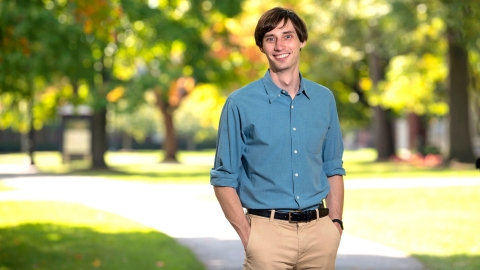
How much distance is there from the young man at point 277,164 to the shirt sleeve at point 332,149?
0.12m

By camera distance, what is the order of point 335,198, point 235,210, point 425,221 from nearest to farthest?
point 235,210
point 335,198
point 425,221

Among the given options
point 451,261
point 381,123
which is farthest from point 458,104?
point 451,261

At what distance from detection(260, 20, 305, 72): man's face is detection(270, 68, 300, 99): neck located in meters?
0.03

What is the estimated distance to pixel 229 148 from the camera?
13.8ft

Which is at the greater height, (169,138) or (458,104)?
(458,104)

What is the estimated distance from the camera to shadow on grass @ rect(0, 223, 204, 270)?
10227 mm

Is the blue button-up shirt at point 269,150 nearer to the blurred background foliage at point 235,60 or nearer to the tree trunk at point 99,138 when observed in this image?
the blurred background foliage at point 235,60

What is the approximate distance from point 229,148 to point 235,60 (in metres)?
37.3

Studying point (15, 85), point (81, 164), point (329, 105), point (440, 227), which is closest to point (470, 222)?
point (440, 227)

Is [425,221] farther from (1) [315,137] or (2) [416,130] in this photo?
(2) [416,130]

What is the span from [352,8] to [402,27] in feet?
23.9

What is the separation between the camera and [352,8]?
38531 millimetres

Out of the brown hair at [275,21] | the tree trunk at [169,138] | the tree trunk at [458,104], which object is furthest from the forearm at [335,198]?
the tree trunk at [169,138]

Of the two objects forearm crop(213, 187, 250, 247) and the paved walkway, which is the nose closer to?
forearm crop(213, 187, 250, 247)
